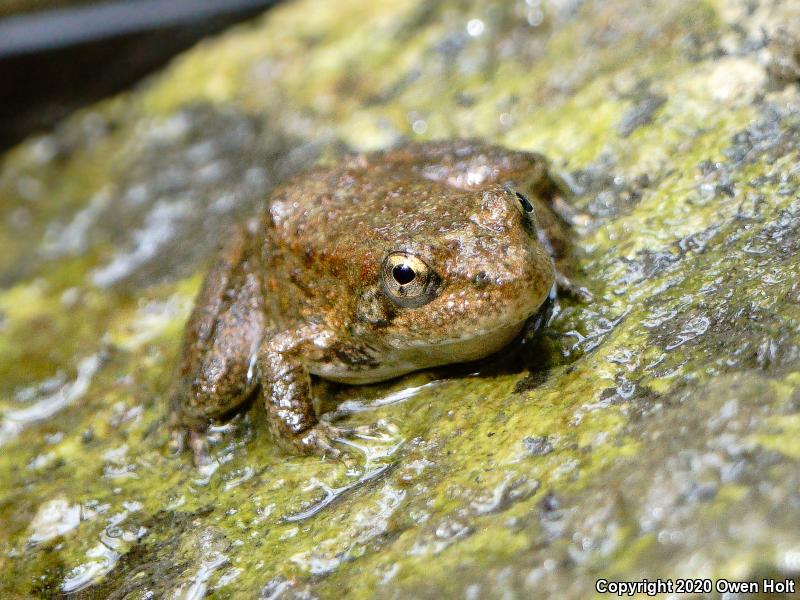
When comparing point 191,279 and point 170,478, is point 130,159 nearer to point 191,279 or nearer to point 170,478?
point 191,279

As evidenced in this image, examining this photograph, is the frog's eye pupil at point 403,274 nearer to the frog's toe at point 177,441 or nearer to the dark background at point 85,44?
the frog's toe at point 177,441

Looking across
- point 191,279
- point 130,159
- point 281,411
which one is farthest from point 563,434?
point 130,159

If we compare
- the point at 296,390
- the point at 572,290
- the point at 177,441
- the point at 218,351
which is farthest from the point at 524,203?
the point at 177,441

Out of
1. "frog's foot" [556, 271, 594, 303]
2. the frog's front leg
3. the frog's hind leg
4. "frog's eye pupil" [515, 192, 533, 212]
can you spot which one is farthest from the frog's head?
the frog's hind leg

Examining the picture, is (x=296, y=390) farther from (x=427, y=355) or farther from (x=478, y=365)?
(x=478, y=365)

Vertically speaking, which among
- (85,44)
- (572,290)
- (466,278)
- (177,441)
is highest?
(85,44)

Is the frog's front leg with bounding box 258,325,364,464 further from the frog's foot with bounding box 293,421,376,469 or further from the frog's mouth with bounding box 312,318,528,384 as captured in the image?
the frog's mouth with bounding box 312,318,528,384
